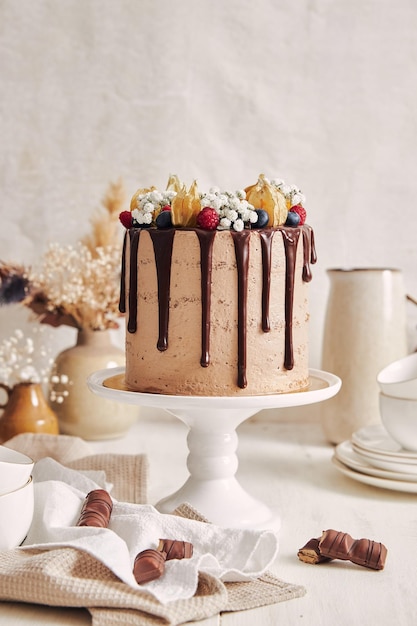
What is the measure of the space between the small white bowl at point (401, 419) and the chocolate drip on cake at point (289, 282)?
11.8 inches

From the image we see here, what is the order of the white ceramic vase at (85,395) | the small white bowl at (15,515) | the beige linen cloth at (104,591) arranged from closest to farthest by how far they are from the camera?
the beige linen cloth at (104,591)
the small white bowl at (15,515)
the white ceramic vase at (85,395)

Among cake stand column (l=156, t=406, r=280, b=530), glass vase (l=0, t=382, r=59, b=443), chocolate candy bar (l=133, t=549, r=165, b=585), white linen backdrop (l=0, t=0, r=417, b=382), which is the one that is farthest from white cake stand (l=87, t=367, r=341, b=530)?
white linen backdrop (l=0, t=0, r=417, b=382)

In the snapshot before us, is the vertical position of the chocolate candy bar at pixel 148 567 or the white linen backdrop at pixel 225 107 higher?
the white linen backdrop at pixel 225 107

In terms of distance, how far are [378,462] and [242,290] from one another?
45 cm

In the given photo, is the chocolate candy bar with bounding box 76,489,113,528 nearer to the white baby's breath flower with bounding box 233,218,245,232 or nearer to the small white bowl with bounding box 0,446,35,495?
the small white bowl with bounding box 0,446,35,495

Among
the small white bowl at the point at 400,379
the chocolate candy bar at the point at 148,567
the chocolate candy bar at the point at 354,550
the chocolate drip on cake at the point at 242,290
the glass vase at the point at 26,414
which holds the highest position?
the chocolate drip on cake at the point at 242,290

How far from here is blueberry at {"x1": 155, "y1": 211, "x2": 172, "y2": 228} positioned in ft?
3.78

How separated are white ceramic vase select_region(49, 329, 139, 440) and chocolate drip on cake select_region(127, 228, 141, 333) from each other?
0.54 metres

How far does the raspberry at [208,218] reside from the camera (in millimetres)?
1118

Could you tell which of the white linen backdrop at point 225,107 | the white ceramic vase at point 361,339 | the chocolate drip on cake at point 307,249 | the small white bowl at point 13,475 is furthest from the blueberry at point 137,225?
the white linen backdrop at point 225,107

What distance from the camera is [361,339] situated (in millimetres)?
1675

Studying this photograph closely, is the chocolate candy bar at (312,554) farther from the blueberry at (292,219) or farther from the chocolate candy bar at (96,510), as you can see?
the blueberry at (292,219)

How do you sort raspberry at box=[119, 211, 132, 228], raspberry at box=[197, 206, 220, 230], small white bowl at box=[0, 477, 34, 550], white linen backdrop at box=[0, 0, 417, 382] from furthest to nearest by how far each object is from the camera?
white linen backdrop at box=[0, 0, 417, 382] < raspberry at box=[119, 211, 132, 228] < raspberry at box=[197, 206, 220, 230] < small white bowl at box=[0, 477, 34, 550]

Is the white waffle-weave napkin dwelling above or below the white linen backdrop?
below
